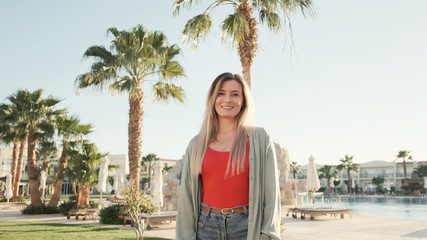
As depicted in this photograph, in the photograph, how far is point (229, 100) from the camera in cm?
228

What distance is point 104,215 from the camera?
12891mm

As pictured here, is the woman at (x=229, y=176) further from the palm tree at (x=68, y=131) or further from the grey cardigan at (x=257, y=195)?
the palm tree at (x=68, y=131)

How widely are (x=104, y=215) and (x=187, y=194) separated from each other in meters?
11.8

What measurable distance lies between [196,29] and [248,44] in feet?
4.51

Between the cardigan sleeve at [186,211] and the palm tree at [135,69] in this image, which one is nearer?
the cardigan sleeve at [186,211]

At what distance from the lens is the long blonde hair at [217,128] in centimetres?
209

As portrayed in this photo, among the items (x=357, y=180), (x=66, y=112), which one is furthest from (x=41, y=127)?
(x=357, y=180)

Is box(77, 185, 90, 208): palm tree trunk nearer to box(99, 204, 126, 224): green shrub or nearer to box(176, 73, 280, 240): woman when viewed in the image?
box(99, 204, 126, 224): green shrub

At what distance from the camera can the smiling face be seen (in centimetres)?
229

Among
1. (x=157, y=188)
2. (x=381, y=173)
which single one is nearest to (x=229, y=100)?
(x=157, y=188)

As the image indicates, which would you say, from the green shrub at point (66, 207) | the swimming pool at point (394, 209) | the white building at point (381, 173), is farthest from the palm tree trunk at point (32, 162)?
the white building at point (381, 173)

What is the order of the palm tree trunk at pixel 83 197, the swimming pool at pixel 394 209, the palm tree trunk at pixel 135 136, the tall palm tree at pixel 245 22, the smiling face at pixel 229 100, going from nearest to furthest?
the smiling face at pixel 229 100 < the tall palm tree at pixel 245 22 < the palm tree trunk at pixel 135 136 < the palm tree trunk at pixel 83 197 < the swimming pool at pixel 394 209

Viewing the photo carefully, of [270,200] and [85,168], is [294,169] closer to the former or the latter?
[85,168]

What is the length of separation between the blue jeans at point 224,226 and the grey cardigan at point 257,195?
0.07 meters
